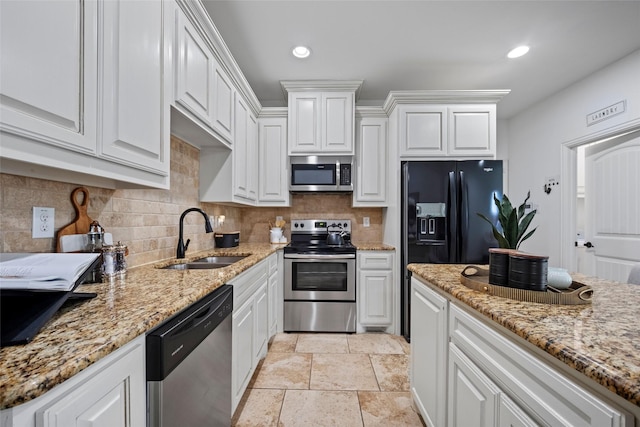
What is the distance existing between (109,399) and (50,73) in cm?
86

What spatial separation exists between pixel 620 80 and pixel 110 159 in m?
4.13

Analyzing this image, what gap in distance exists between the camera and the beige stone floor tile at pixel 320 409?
153 centimetres

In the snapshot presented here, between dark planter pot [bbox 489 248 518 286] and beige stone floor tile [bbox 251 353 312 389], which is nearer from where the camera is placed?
dark planter pot [bbox 489 248 518 286]

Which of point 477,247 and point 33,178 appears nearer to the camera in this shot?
point 33,178

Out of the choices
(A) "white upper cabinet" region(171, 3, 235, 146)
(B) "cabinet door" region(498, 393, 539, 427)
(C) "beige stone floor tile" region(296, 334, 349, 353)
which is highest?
(A) "white upper cabinet" region(171, 3, 235, 146)

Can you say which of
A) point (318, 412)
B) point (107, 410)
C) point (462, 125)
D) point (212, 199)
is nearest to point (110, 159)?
point (107, 410)

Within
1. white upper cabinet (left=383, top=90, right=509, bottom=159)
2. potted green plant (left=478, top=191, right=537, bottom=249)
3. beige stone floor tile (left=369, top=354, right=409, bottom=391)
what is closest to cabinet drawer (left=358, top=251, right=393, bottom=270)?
beige stone floor tile (left=369, top=354, right=409, bottom=391)

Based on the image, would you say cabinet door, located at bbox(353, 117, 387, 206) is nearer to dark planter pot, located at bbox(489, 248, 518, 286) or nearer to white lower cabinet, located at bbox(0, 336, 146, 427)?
dark planter pot, located at bbox(489, 248, 518, 286)

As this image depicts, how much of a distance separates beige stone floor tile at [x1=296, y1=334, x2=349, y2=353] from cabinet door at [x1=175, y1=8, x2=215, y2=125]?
6.61 feet

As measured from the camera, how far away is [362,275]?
2713 millimetres

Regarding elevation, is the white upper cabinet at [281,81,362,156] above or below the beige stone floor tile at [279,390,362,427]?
above

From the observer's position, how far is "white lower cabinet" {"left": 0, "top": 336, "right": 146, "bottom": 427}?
46 centimetres

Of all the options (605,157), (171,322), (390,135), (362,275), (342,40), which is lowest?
(362,275)

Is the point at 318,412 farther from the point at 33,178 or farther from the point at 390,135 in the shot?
the point at 390,135
